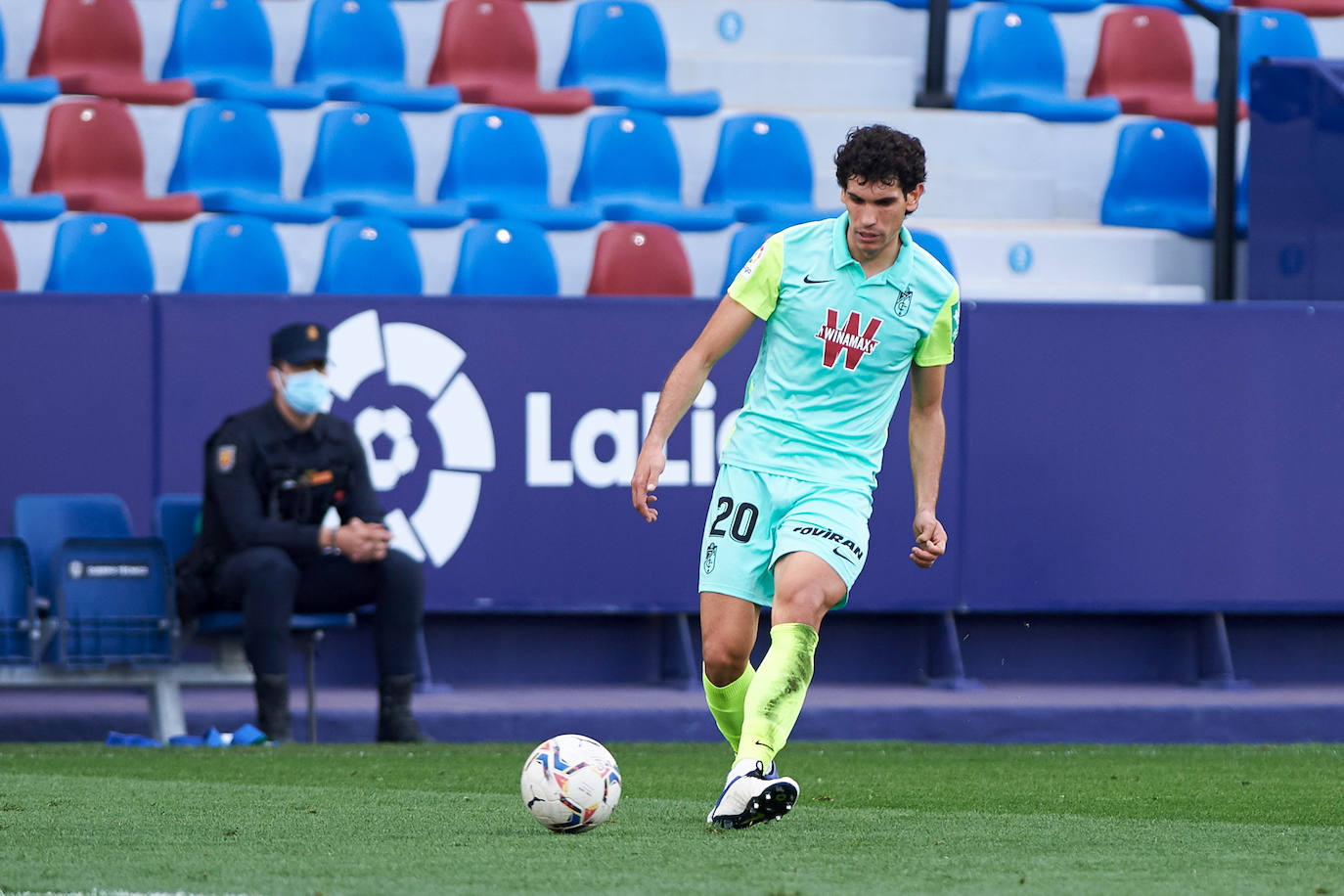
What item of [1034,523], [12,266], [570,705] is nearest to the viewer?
[570,705]

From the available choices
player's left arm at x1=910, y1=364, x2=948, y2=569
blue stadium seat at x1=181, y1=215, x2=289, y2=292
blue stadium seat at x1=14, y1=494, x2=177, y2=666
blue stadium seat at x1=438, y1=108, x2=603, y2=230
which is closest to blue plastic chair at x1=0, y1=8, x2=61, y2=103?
blue stadium seat at x1=181, y1=215, x2=289, y2=292

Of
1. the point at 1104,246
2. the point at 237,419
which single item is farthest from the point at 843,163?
the point at 1104,246

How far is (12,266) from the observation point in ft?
34.7

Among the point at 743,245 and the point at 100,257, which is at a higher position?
the point at 743,245

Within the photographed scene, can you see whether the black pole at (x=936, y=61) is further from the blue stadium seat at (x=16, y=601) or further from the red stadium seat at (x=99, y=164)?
the blue stadium seat at (x=16, y=601)

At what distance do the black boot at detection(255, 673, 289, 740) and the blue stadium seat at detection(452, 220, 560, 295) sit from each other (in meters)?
3.23

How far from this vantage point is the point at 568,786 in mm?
5043

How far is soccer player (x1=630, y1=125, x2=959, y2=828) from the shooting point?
17.2 ft

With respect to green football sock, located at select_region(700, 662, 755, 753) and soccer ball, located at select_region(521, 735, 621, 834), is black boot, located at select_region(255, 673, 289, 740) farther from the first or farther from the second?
soccer ball, located at select_region(521, 735, 621, 834)

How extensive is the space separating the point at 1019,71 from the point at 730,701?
29.0ft

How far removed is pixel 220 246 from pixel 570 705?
3304 mm

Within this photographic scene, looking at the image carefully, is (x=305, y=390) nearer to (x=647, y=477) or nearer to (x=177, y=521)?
(x=177, y=521)

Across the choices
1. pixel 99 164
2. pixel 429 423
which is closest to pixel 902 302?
pixel 429 423

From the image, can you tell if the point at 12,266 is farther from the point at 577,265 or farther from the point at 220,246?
the point at 577,265
